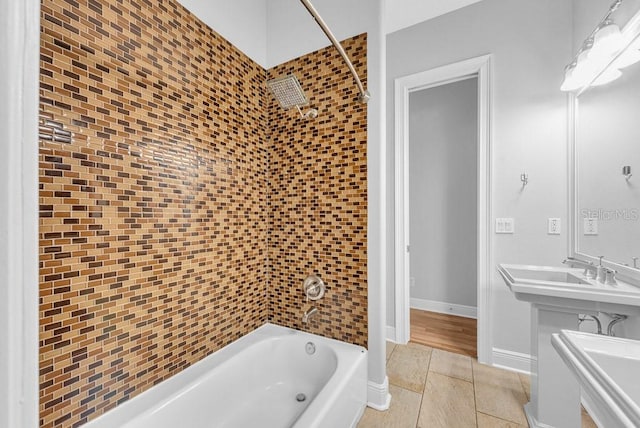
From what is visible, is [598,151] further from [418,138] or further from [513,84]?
[418,138]

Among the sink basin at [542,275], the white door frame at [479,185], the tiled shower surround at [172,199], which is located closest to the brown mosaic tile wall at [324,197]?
the tiled shower surround at [172,199]

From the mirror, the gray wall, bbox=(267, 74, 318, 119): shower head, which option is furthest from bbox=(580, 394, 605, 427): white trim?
bbox=(267, 74, 318, 119): shower head

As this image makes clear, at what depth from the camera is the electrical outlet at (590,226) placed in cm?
155

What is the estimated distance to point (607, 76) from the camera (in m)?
1.46

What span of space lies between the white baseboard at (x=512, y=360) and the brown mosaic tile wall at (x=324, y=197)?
112cm

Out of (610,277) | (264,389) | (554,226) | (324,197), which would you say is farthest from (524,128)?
(264,389)

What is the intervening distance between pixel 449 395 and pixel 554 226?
1.30 meters

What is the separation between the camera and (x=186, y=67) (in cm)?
136

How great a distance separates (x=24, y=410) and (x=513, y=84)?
258 centimetres

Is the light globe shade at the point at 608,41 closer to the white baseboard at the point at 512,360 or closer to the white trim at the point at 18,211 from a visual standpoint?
the white baseboard at the point at 512,360

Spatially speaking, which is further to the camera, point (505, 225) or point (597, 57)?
point (505, 225)

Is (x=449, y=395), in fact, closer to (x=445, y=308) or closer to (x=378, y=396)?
(x=378, y=396)

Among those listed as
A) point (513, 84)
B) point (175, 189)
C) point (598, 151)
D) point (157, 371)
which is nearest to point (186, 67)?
point (175, 189)

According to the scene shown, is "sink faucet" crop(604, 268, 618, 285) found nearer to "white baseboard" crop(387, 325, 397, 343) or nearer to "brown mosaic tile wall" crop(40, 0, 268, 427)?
"white baseboard" crop(387, 325, 397, 343)
